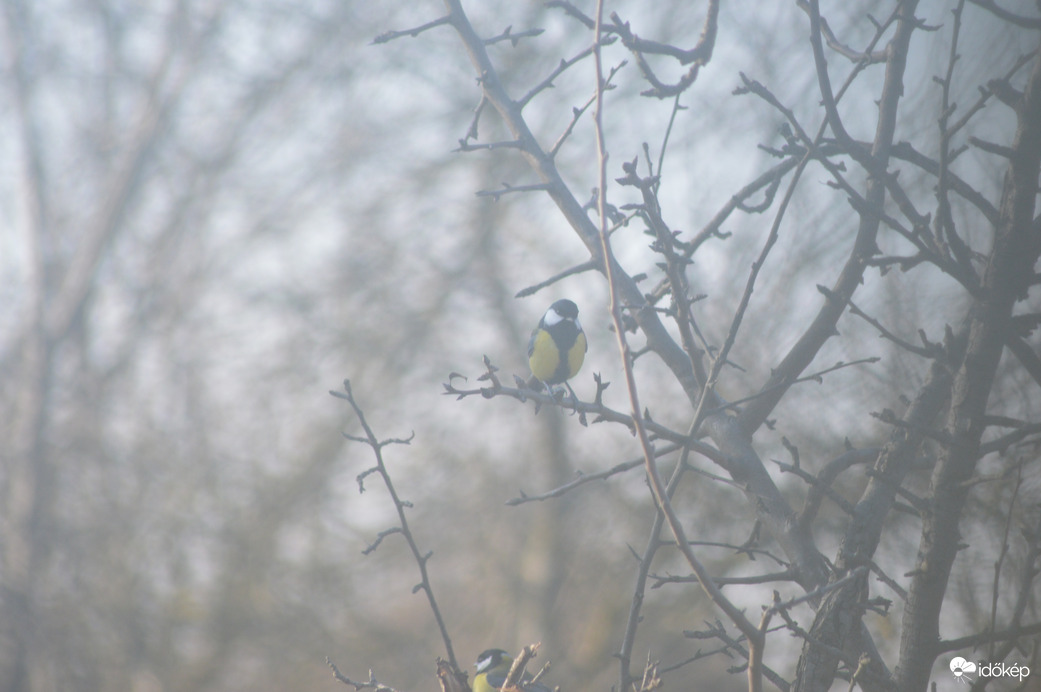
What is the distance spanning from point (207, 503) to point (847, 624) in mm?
7577

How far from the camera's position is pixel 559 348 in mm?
3359

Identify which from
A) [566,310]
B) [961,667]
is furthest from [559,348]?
[961,667]

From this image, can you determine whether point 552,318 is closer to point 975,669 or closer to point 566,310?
point 566,310

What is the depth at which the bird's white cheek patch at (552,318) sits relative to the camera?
11.6 feet

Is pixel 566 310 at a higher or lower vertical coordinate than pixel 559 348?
higher

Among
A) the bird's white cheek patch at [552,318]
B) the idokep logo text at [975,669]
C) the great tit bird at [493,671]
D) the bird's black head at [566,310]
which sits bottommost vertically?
the idokep logo text at [975,669]

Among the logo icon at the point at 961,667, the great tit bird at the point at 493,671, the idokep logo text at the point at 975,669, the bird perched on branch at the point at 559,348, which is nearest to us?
the idokep logo text at the point at 975,669

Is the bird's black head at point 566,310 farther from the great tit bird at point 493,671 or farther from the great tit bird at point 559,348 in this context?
the great tit bird at point 493,671

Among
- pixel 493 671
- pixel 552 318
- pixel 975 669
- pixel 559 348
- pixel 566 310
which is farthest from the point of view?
pixel 552 318

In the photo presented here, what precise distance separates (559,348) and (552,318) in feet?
0.89

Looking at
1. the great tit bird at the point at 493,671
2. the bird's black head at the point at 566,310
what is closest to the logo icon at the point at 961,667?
the great tit bird at the point at 493,671

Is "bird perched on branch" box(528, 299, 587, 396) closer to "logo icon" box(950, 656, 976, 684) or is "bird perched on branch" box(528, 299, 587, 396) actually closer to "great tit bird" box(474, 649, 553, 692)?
"great tit bird" box(474, 649, 553, 692)

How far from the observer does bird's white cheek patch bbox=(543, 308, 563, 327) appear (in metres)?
3.54

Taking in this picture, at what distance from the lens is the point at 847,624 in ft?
4.86
